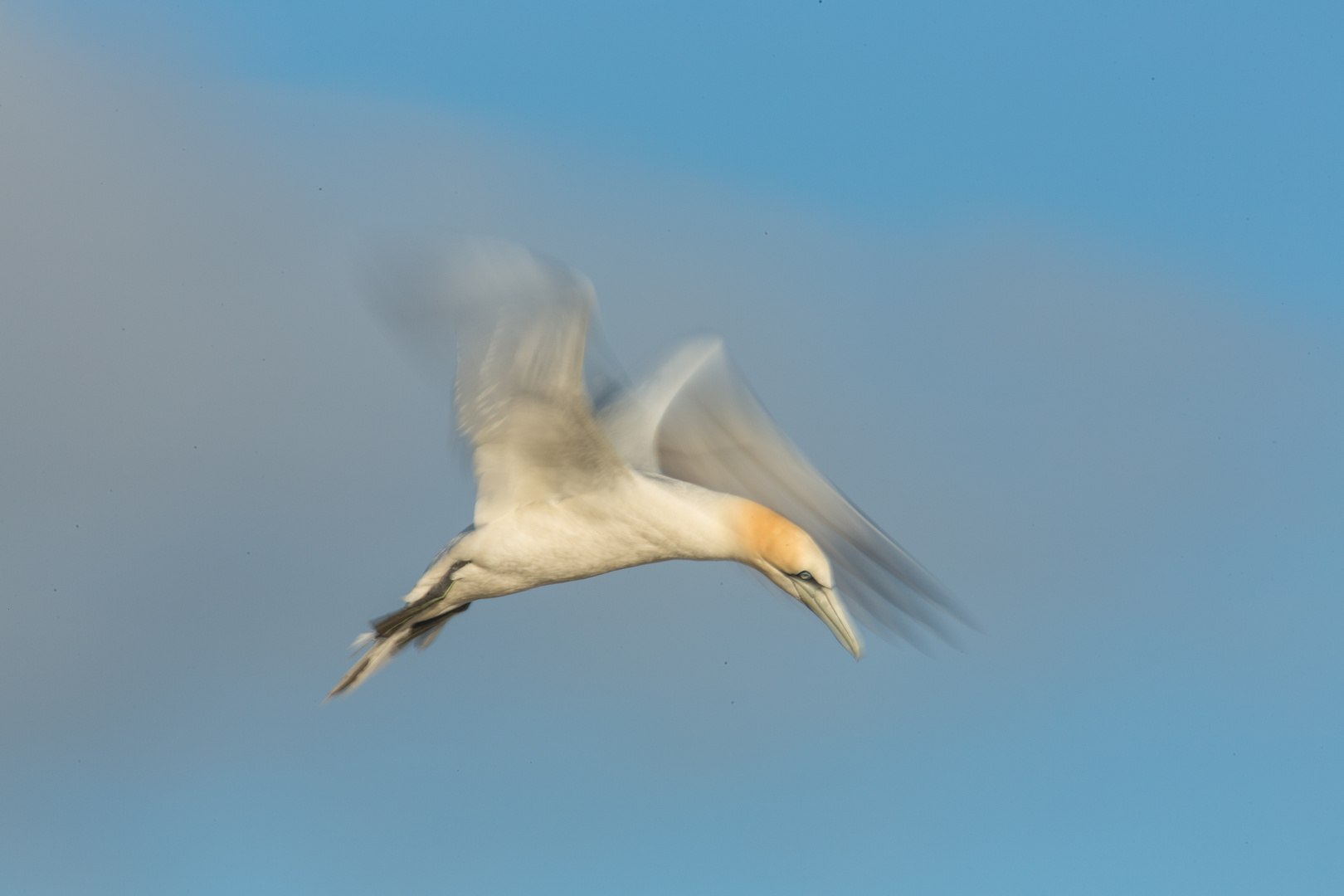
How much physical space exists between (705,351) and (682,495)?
4.87ft

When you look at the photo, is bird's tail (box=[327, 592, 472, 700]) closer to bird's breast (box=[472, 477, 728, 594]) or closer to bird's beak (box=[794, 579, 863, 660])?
bird's breast (box=[472, 477, 728, 594])

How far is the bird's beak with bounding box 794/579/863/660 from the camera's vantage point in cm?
687

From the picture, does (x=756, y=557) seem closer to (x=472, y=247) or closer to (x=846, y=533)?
(x=846, y=533)

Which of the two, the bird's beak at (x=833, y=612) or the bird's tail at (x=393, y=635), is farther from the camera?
the bird's tail at (x=393, y=635)

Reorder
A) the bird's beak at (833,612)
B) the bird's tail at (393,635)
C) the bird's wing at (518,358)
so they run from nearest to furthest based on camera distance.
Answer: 1. the bird's wing at (518,358)
2. the bird's beak at (833,612)
3. the bird's tail at (393,635)

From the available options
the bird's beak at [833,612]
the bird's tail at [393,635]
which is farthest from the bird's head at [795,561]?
the bird's tail at [393,635]

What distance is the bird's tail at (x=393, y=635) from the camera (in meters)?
7.69

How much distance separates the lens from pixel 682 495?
22.9ft

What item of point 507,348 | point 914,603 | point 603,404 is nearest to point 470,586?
point 603,404

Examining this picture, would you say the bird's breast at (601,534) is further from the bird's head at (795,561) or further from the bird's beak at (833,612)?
the bird's beak at (833,612)

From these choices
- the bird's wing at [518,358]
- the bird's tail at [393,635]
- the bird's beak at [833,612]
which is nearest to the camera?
the bird's wing at [518,358]

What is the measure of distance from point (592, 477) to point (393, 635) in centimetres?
198

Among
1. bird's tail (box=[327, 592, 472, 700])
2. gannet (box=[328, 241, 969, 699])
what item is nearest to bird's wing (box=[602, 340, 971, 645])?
gannet (box=[328, 241, 969, 699])

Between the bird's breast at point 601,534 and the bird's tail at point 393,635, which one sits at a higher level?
the bird's breast at point 601,534
